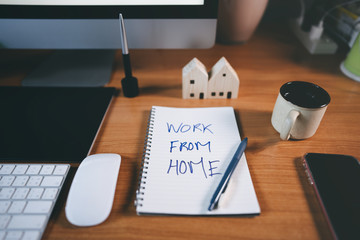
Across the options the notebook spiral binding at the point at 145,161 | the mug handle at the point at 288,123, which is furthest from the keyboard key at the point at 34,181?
the mug handle at the point at 288,123

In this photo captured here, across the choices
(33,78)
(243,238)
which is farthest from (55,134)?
(243,238)

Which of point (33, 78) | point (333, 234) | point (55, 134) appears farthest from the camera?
point (33, 78)

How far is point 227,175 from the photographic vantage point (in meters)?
0.34

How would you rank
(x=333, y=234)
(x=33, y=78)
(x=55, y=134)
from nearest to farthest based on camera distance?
(x=333, y=234), (x=55, y=134), (x=33, y=78)

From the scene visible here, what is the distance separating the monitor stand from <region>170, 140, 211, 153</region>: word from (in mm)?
256

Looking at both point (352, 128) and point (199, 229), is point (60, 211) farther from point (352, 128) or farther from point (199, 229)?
point (352, 128)

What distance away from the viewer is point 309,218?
0.32 m

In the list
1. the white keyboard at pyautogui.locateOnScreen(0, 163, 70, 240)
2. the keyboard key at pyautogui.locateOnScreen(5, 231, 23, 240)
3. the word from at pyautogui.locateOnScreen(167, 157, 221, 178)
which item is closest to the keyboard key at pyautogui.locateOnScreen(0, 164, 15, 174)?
the white keyboard at pyautogui.locateOnScreen(0, 163, 70, 240)

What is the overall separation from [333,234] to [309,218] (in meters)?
0.03

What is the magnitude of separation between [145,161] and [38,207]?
152 mm

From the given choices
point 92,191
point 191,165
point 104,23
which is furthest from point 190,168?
point 104,23

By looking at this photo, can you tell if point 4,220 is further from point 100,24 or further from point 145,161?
point 100,24

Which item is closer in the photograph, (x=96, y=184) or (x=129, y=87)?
(x=96, y=184)

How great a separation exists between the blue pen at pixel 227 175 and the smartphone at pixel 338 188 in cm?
10
